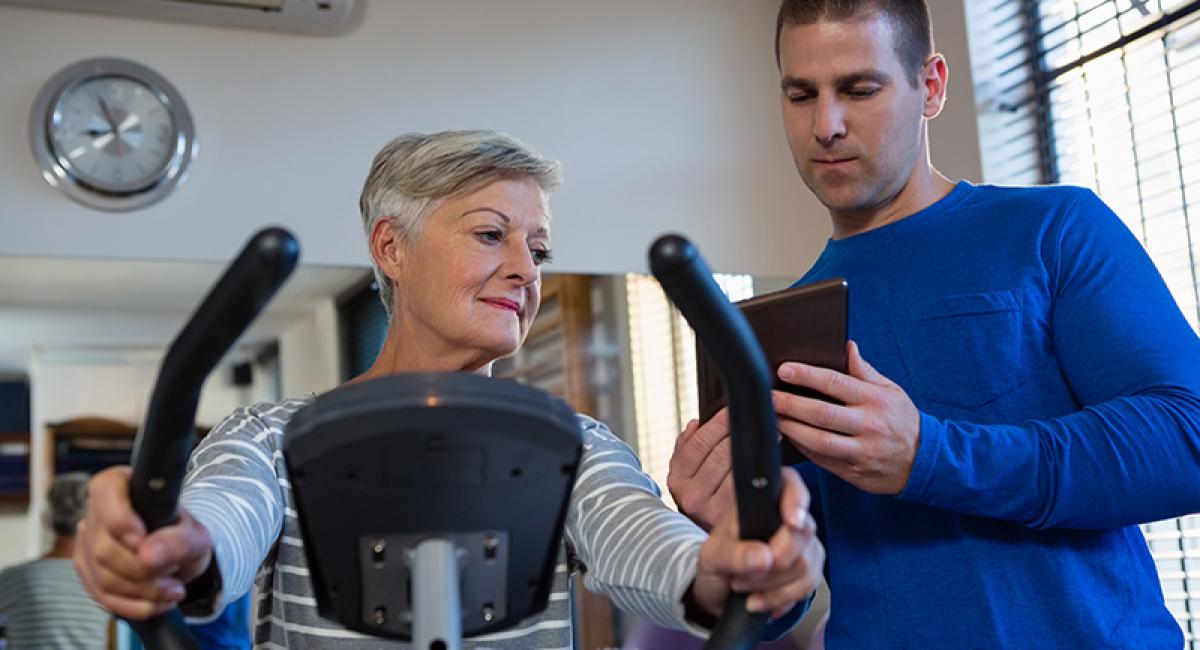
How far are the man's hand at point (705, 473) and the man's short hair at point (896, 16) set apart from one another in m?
0.58

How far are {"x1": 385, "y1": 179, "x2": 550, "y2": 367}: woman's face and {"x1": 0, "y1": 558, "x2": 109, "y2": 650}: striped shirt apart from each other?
6.88ft

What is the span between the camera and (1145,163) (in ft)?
10.2

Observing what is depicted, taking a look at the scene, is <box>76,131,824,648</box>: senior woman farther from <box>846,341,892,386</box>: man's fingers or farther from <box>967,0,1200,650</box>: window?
<box>967,0,1200,650</box>: window

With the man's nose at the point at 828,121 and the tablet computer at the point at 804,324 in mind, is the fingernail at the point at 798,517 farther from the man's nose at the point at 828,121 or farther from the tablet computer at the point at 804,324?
the man's nose at the point at 828,121

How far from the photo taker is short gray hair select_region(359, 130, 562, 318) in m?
1.54

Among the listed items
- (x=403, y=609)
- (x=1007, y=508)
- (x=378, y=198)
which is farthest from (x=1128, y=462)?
(x=378, y=198)

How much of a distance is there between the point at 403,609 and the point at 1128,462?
80 cm

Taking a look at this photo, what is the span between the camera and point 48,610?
3.27 meters

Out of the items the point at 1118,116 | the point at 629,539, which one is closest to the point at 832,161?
the point at 629,539

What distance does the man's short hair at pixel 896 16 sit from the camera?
1.68m

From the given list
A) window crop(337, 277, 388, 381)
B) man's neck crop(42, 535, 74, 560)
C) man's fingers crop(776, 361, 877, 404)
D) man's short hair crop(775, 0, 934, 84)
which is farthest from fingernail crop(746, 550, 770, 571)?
man's neck crop(42, 535, 74, 560)

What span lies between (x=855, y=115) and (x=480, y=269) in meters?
0.52

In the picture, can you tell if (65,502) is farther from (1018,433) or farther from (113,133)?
(1018,433)

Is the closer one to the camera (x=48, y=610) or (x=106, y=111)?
(x=48, y=610)
